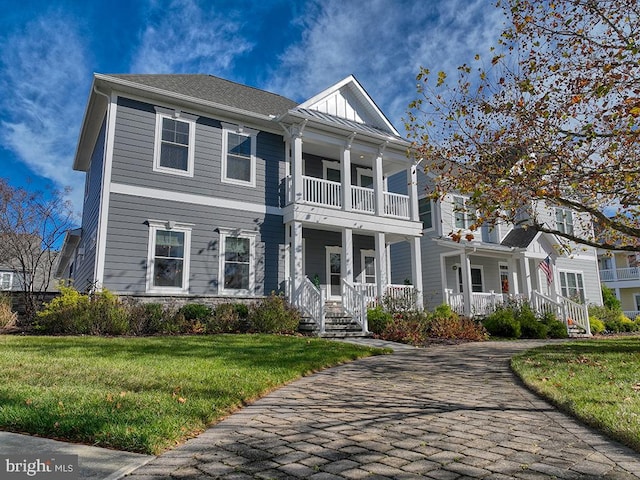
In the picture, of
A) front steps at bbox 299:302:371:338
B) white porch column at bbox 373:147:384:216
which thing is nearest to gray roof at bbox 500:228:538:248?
white porch column at bbox 373:147:384:216

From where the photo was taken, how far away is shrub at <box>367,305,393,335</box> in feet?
44.0

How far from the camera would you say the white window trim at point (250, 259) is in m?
14.2

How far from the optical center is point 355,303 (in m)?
14.0

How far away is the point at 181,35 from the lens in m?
12.6

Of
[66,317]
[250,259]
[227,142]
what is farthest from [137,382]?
[227,142]

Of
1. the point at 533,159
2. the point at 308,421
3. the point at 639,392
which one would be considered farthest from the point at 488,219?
the point at 308,421

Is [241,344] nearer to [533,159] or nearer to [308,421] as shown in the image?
[308,421]

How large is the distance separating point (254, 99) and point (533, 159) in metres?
11.6

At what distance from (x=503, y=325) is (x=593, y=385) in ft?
34.0

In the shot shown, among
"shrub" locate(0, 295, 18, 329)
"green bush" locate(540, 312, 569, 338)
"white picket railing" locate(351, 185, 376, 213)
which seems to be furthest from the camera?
"white picket railing" locate(351, 185, 376, 213)

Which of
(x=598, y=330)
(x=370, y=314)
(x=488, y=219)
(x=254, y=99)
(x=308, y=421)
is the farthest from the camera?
(x=598, y=330)

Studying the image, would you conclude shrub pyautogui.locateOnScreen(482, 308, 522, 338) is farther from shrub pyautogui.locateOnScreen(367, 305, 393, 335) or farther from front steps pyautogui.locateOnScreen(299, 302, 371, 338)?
front steps pyautogui.locateOnScreen(299, 302, 371, 338)

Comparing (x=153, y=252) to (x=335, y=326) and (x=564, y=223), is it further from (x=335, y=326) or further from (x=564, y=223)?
(x=564, y=223)

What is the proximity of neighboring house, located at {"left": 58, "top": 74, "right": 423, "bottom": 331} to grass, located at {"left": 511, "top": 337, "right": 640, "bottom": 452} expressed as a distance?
616cm
